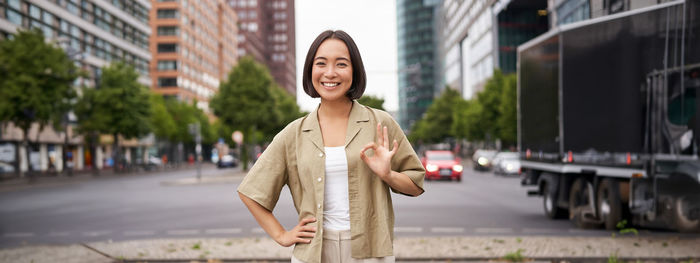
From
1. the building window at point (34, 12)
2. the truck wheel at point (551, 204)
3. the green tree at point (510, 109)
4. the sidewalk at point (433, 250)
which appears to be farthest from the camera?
the green tree at point (510, 109)

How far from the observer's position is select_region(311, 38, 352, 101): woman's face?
287cm

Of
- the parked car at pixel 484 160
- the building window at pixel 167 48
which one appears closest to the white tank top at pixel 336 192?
the parked car at pixel 484 160

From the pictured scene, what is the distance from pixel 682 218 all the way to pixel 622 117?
6.60ft

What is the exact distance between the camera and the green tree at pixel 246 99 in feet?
154

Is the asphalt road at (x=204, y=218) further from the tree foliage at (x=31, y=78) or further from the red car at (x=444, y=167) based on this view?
the tree foliage at (x=31, y=78)

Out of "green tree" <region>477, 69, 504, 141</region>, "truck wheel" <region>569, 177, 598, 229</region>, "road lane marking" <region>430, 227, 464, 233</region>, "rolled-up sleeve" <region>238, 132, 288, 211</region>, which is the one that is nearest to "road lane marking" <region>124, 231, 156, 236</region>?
"road lane marking" <region>430, 227, 464, 233</region>

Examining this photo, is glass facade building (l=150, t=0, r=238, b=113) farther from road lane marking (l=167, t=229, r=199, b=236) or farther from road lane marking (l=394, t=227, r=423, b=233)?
road lane marking (l=394, t=227, r=423, b=233)

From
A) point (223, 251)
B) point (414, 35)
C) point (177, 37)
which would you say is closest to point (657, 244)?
point (223, 251)

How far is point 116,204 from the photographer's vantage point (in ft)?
61.4

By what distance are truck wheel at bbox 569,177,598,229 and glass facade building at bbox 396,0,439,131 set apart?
14808 centimetres

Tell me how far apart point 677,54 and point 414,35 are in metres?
161

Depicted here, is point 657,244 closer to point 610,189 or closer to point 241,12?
point 610,189

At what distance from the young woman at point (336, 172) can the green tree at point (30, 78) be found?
35.6 m

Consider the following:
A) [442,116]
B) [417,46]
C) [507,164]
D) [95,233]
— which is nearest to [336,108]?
[95,233]
